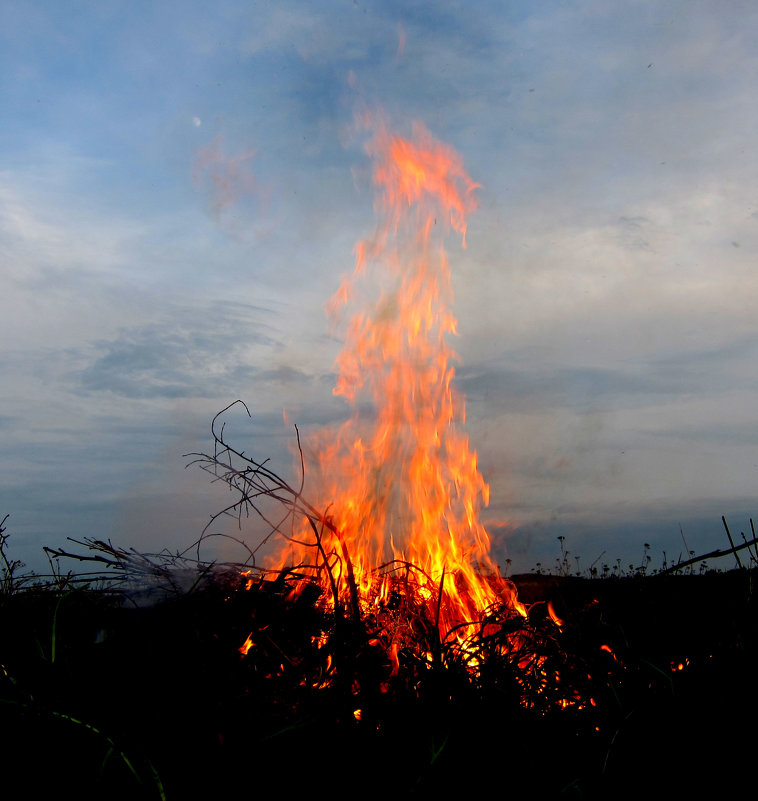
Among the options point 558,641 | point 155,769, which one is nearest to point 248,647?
point 155,769

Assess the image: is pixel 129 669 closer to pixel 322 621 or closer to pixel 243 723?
pixel 243 723

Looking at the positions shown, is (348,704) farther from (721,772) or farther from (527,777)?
(721,772)

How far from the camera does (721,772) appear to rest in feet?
10.3

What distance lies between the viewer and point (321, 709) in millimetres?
3414

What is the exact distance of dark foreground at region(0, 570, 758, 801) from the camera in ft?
9.71

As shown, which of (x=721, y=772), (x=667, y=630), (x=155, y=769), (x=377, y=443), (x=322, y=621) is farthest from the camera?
(x=377, y=443)

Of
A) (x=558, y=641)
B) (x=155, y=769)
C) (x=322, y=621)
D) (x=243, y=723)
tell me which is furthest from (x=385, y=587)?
(x=155, y=769)

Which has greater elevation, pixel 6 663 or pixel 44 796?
pixel 6 663

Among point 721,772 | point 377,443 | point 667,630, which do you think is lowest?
point 721,772

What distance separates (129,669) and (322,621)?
1055 millimetres

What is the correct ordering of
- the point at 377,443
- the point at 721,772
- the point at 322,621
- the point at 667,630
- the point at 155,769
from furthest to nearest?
the point at 377,443 < the point at 667,630 < the point at 322,621 < the point at 721,772 < the point at 155,769

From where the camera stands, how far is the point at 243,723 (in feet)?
10.4

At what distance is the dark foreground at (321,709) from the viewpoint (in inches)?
116

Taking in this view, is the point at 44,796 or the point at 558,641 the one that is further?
the point at 558,641
